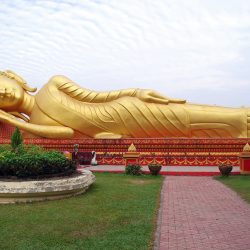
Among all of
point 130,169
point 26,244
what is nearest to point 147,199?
point 26,244

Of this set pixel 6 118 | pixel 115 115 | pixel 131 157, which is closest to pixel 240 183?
pixel 131 157

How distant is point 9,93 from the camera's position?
1530 cm

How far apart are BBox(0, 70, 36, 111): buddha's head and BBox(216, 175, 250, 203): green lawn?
8872mm

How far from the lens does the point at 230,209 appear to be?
6547mm

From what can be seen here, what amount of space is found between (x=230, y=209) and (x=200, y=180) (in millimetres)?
4026

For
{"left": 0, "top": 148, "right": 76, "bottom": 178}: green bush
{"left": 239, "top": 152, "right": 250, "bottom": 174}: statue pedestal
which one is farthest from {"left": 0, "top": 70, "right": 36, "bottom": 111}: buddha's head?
{"left": 239, "top": 152, "right": 250, "bottom": 174}: statue pedestal

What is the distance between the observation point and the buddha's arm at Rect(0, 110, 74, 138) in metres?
15.1

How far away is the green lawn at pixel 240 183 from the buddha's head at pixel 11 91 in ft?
29.1

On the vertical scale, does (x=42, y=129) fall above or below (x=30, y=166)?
above

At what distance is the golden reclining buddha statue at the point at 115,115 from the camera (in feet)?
49.0

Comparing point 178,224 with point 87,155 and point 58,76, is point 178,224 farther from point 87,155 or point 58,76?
point 58,76

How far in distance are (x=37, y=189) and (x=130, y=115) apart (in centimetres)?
873

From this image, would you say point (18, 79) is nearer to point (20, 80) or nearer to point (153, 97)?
point (20, 80)

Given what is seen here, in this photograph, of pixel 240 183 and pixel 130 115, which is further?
pixel 130 115
